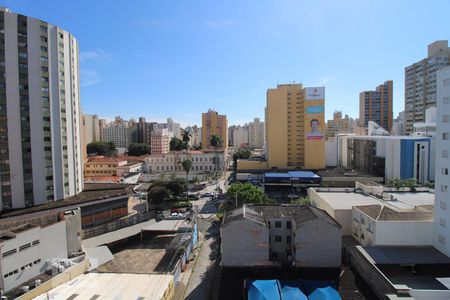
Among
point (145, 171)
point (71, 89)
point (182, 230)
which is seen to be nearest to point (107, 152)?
point (145, 171)

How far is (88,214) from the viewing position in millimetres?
33344

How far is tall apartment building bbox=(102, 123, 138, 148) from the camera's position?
12962 cm

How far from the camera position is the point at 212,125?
103m

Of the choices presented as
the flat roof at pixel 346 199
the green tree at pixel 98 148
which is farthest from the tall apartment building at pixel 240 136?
the flat roof at pixel 346 199

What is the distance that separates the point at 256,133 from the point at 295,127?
8267 cm

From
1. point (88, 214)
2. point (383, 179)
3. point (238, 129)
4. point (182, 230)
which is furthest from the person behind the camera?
point (238, 129)

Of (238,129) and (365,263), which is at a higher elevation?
(238,129)

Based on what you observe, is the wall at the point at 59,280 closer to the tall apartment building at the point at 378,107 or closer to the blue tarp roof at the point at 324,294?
the blue tarp roof at the point at 324,294

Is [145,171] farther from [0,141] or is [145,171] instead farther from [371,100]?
[371,100]

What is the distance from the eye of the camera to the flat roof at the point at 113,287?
1808 centimetres

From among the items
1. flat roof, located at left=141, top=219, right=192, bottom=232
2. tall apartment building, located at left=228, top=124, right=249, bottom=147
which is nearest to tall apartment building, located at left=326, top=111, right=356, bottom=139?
tall apartment building, located at left=228, top=124, right=249, bottom=147

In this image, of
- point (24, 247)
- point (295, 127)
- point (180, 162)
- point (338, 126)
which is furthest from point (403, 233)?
point (338, 126)

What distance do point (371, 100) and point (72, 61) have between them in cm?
9877

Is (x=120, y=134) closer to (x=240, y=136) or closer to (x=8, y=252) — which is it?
(x=240, y=136)
